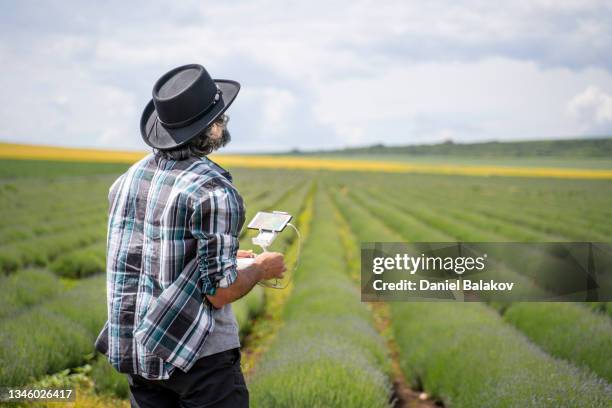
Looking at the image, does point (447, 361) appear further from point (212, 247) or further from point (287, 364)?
point (212, 247)

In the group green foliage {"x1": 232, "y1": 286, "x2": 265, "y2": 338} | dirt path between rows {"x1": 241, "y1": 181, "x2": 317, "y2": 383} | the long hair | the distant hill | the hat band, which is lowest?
dirt path between rows {"x1": 241, "y1": 181, "x2": 317, "y2": 383}

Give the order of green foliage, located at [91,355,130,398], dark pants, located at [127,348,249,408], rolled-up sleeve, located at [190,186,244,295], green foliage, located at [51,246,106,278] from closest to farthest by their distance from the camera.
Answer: rolled-up sleeve, located at [190,186,244,295], dark pants, located at [127,348,249,408], green foliage, located at [91,355,130,398], green foliage, located at [51,246,106,278]

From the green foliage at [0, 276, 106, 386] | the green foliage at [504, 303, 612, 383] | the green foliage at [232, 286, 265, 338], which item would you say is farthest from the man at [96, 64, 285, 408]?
the green foliage at [232, 286, 265, 338]

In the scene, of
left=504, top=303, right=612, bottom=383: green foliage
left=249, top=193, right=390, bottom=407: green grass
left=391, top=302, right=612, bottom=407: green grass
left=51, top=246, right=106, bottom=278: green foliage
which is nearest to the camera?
left=391, top=302, right=612, bottom=407: green grass

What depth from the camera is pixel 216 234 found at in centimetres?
171

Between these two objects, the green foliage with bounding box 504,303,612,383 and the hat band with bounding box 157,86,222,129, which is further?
the green foliage with bounding box 504,303,612,383

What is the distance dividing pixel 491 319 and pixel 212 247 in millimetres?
4590

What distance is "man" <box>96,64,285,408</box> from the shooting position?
1746mm

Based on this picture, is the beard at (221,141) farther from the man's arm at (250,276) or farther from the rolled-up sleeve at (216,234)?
the man's arm at (250,276)

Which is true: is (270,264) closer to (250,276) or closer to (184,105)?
(250,276)

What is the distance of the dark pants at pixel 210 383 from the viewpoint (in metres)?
1.84

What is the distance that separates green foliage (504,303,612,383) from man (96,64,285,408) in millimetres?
3479

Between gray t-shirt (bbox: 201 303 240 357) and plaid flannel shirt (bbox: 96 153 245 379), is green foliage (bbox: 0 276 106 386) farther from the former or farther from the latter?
gray t-shirt (bbox: 201 303 240 357)

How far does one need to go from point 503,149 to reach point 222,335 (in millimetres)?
91998
